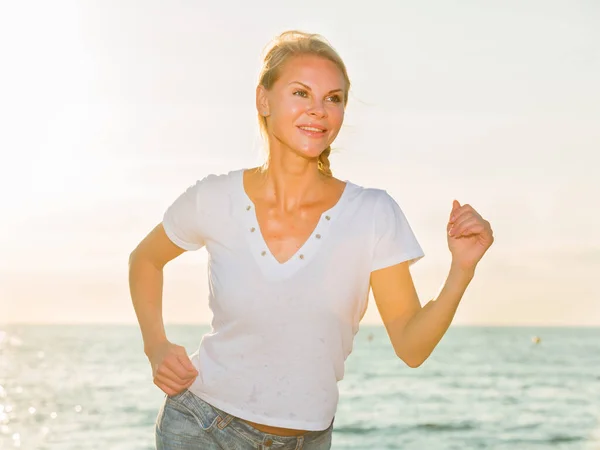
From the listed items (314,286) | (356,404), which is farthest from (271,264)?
(356,404)

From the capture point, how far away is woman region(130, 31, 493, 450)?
3.23 m

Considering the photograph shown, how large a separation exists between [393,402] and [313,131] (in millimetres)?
25828

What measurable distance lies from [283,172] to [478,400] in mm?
27269

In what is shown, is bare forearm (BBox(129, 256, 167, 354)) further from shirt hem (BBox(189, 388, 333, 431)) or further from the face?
the face

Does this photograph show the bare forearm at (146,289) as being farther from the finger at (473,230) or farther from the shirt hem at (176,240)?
the finger at (473,230)

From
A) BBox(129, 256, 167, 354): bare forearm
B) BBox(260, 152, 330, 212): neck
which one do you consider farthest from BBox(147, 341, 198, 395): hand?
BBox(260, 152, 330, 212): neck

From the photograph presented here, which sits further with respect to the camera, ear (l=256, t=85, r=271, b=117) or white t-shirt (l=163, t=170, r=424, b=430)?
ear (l=256, t=85, r=271, b=117)

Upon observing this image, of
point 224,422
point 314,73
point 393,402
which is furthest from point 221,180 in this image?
point 393,402

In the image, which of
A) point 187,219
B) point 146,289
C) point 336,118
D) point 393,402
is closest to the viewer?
point 336,118

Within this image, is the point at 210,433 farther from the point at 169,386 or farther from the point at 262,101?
the point at 262,101

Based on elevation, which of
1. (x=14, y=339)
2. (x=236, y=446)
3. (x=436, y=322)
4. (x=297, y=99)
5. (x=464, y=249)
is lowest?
(x=14, y=339)

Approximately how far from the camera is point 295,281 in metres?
3.24

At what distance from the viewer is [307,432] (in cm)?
333

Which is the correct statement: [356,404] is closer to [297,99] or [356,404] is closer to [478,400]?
[478,400]
